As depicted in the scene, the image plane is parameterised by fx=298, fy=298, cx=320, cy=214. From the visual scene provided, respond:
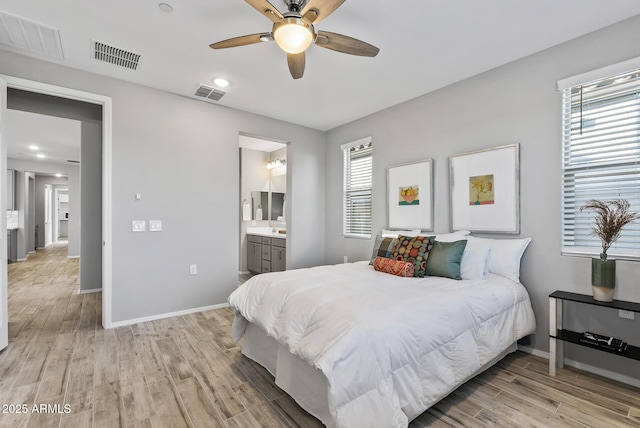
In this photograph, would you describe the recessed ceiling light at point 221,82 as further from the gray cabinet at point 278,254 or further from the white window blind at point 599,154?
the white window blind at point 599,154

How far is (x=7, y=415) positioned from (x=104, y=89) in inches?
114

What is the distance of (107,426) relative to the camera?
5.59 ft

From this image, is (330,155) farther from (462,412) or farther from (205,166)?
(462,412)

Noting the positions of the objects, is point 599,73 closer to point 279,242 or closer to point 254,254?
point 279,242

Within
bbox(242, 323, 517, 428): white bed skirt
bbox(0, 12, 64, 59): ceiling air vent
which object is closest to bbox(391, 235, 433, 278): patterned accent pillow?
bbox(242, 323, 517, 428): white bed skirt

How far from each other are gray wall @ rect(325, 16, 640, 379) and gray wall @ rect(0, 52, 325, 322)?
243 cm

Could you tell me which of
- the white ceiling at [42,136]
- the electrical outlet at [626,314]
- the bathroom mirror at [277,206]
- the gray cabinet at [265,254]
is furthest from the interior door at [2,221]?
the electrical outlet at [626,314]

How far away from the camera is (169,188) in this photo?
3.58 meters

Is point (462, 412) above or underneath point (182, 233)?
underneath

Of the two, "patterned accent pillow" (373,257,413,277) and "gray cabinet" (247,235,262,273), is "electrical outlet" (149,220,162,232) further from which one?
"patterned accent pillow" (373,257,413,277)

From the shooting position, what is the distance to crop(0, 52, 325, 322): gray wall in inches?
128

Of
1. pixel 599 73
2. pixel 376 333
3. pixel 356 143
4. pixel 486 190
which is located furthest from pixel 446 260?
pixel 356 143

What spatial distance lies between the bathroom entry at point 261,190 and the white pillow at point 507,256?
4108 mm

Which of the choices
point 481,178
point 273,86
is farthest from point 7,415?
point 481,178
